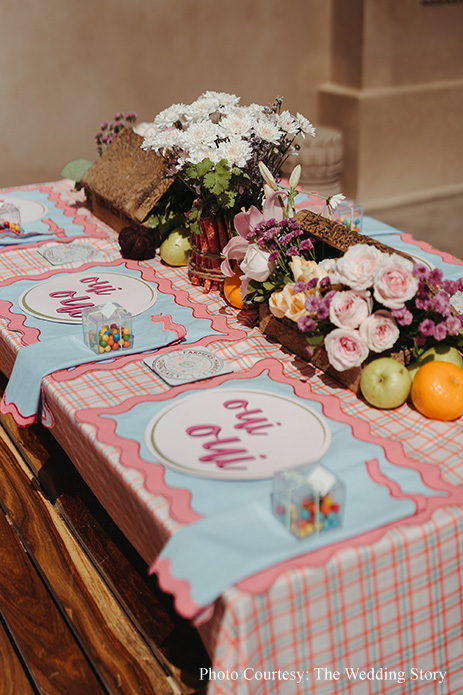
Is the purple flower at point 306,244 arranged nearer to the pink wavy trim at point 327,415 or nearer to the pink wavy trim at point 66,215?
the pink wavy trim at point 327,415

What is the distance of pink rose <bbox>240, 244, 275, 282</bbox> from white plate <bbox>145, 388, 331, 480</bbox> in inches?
12.7

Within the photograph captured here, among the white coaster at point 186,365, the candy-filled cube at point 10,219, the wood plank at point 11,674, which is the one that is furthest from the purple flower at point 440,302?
the candy-filled cube at point 10,219

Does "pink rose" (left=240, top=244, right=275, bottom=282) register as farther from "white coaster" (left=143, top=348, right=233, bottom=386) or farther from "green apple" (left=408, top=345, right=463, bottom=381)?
"green apple" (left=408, top=345, right=463, bottom=381)

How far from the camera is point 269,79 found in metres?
4.83

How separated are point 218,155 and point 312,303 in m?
0.55

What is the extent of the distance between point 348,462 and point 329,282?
416 mm

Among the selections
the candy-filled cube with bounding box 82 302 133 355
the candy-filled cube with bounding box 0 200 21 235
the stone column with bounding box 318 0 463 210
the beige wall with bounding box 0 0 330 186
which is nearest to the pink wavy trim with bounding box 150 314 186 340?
the candy-filled cube with bounding box 82 302 133 355

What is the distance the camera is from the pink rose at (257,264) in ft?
5.45

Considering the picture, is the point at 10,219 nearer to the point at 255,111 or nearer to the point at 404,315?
the point at 255,111

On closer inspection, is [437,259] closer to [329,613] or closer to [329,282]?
[329,282]

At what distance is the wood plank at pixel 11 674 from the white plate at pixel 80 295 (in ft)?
2.41

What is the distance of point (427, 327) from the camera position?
1413 mm

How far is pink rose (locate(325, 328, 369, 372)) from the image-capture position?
1430 millimetres

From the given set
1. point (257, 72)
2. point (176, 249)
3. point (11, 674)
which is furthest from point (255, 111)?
point (257, 72)
